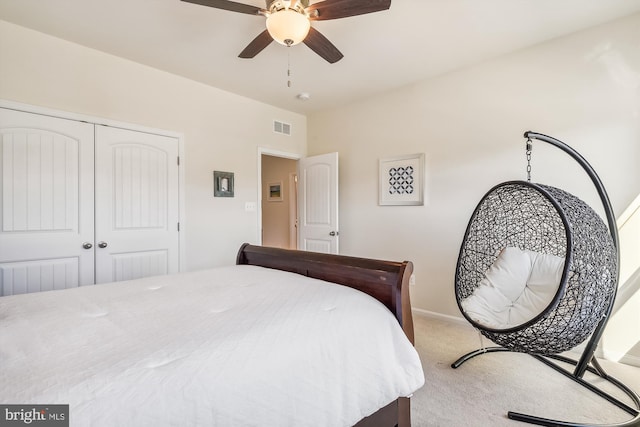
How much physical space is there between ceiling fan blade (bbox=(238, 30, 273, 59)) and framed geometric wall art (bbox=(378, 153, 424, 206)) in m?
2.10

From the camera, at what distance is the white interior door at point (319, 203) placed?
4.20 metres

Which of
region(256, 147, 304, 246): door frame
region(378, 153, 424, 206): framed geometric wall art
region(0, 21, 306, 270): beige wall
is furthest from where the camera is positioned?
region(256, 147, 304, 246): door frame

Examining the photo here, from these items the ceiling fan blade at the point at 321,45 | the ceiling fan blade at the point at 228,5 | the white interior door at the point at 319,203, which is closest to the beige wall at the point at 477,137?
the white interior door at the point at 319,203

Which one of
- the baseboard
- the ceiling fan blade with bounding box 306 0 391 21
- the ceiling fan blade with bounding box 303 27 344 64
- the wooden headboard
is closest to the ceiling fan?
the ceiling fan blade with bounding box 306 0 391 21

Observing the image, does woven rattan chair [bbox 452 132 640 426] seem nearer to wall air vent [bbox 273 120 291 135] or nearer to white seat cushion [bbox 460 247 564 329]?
white seat cushion [bbox 460 247 564 329]

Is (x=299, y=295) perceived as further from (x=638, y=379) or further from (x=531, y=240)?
(x=638, y=379)

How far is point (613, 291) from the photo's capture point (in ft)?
6.31

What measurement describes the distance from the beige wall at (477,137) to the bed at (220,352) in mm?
2007

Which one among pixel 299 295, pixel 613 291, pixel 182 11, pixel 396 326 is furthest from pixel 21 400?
pixel 613 291

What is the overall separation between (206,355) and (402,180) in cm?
316

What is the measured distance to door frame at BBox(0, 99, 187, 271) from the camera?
2537mm

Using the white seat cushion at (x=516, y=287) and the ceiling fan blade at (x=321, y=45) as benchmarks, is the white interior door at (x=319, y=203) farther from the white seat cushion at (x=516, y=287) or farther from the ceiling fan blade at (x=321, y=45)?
the white seat cushion at (x=516, y=287)

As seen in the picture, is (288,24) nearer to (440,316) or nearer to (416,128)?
(416,128)

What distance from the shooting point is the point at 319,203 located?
438 cm
